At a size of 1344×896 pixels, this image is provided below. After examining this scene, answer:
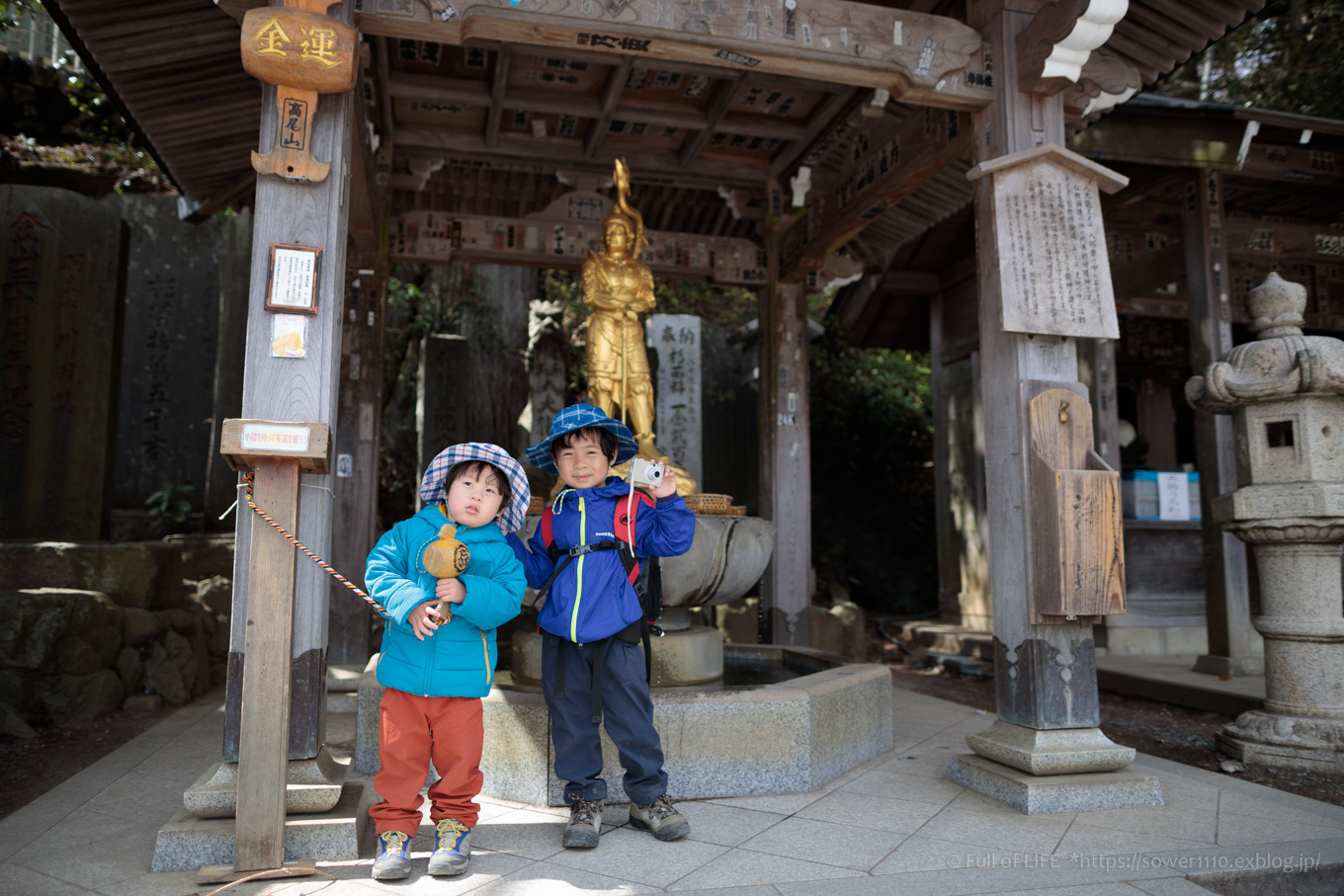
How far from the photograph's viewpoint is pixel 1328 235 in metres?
8.61

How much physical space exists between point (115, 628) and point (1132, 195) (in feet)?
29.0

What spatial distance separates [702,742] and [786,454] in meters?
3.67

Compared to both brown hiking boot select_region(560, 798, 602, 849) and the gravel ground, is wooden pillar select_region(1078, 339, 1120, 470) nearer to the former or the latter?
the gravel ground

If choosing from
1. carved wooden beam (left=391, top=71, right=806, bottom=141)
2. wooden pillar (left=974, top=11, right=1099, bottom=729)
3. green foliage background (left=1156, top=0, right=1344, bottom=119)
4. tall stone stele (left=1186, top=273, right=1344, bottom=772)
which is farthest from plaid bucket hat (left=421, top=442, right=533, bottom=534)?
green foliage background (left=1156, top=0, right=1344, bottom=119)

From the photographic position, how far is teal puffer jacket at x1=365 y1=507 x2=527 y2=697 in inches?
109

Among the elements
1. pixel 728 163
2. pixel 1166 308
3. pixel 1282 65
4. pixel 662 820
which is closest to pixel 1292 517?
pixel 662 820

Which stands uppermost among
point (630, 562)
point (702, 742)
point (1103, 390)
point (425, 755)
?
point (1103, 390)

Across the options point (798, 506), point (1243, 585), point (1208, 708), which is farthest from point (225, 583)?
point (1243, 585)

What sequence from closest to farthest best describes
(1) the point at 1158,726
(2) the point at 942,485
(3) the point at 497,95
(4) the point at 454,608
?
1. (4) the point at 454,608
2. (1) the point at 1158,726
3. (3) the point at 497,95
4. (2) the point at 942,485

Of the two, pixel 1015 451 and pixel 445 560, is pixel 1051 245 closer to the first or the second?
pixel 1015 451

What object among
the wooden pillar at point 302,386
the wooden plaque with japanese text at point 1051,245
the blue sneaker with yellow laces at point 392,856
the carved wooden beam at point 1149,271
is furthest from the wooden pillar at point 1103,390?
the blue sneaker with yellow laces at point 392,856

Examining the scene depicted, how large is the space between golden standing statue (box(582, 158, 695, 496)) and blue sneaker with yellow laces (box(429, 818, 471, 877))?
9.00 ft

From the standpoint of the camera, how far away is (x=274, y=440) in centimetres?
288

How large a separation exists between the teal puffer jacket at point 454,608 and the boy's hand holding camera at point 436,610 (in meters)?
0.04
